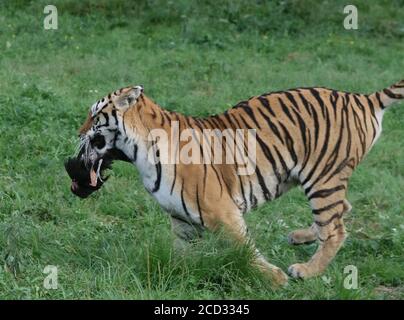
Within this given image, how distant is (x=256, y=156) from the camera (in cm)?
587

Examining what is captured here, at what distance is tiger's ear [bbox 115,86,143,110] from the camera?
5.67 meters

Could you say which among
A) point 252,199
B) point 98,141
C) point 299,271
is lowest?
point 299,271

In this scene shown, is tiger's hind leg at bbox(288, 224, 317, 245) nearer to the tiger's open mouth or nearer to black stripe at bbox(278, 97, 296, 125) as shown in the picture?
black stripe at bbox(278, 97, 296, 125)

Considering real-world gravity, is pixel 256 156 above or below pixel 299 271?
above

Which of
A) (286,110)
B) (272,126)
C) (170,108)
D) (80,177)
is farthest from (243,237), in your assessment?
(170,108)

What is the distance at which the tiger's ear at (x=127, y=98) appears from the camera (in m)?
5.67

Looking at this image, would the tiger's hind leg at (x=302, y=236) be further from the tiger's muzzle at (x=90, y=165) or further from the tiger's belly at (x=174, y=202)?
the tiger's muzzle at (x=90, y=165)

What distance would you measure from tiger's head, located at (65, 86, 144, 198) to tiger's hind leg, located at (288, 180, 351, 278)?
1303 mm

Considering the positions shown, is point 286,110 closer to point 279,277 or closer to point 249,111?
point 249,111

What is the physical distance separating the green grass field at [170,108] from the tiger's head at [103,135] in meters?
0.51

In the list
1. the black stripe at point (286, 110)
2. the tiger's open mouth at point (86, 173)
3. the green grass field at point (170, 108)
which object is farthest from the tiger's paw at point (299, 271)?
the tiger's open mouth at point (86, 173)

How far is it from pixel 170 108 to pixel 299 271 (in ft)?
14.0
